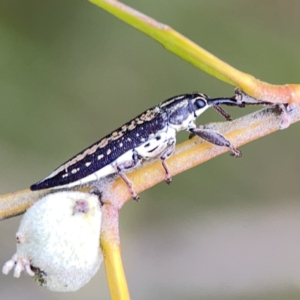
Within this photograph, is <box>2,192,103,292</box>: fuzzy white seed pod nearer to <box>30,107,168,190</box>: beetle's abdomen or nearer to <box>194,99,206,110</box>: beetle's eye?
<box>30,107,168,190</box>: beetle's abdomen

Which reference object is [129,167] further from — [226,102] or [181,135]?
[181,135]

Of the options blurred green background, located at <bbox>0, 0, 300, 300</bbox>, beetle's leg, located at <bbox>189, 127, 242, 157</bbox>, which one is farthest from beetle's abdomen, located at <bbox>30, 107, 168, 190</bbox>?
blurred green background, located at <bbox>0, 0, 300, 300</bbox>

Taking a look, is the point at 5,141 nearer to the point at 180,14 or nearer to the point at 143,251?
the point at 143,251

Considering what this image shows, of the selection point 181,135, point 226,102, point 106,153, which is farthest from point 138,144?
point 181,135

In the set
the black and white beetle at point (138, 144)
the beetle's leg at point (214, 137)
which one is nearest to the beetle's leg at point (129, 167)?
the black and white beetle at point (138, 144)

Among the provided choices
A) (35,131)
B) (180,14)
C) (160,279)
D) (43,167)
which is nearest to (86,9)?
(180,14)

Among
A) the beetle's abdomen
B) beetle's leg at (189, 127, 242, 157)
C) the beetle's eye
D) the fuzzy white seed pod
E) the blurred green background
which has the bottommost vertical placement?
the fuzzy white seed pod
